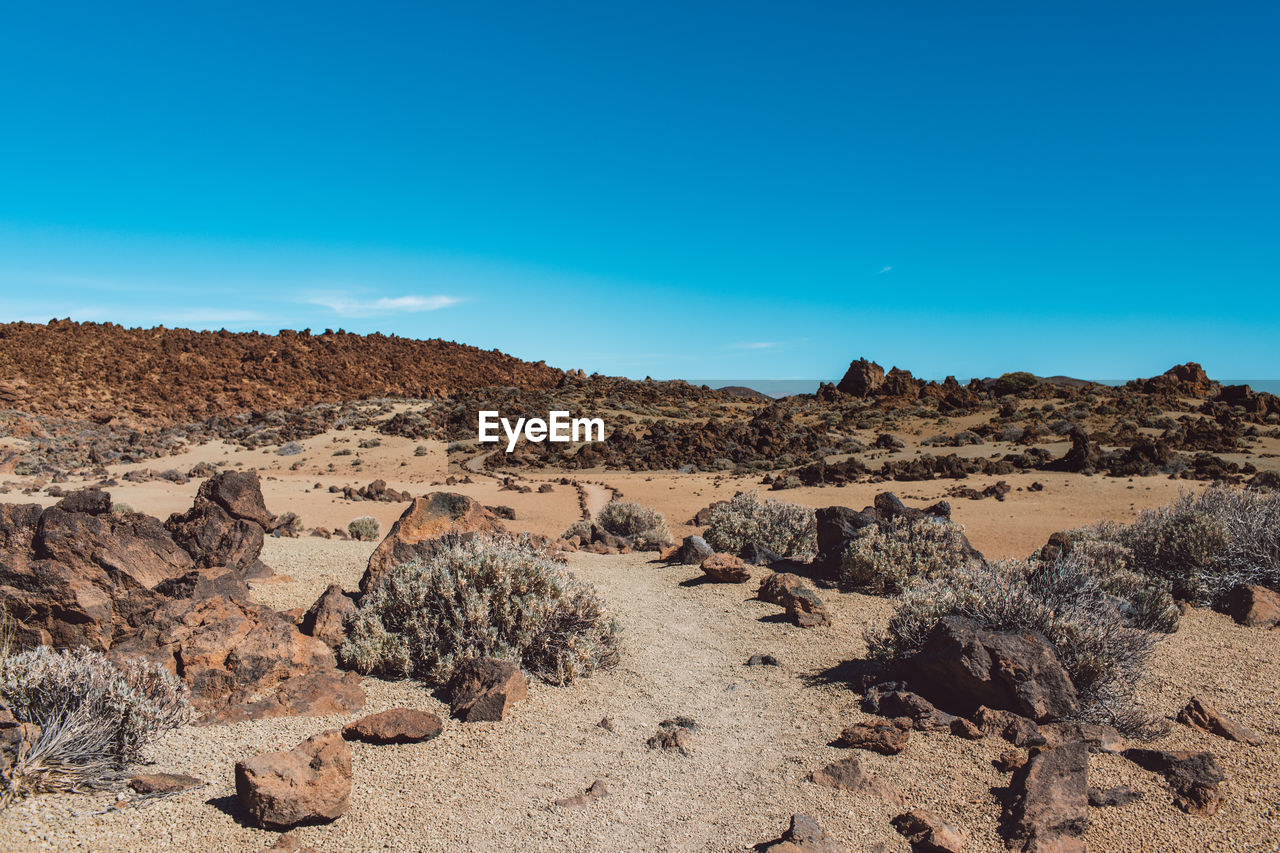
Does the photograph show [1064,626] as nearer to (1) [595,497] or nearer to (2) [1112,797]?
(2) [1112,797]

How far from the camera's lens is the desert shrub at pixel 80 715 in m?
3.75

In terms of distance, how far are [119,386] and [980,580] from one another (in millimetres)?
56116

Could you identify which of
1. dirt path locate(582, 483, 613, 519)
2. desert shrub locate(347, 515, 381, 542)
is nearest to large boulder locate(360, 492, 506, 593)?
desert shrub locate(347, 515, 381, 542)

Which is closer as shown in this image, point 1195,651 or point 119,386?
point 1195,651

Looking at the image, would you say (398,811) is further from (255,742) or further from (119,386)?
(119,386)

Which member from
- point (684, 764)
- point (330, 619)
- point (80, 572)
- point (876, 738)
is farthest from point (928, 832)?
point (80, 572)

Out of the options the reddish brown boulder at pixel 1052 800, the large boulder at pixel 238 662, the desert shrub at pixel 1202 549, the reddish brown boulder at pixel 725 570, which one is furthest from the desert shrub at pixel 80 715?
the desert shrub at pixel 1202 549

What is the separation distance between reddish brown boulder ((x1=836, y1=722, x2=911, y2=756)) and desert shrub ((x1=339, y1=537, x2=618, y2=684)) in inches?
87.9

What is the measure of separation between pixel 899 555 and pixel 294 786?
7406 mm

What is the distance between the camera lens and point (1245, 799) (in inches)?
163

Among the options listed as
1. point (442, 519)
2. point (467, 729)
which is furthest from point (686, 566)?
point (467, 729)

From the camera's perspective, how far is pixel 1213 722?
4.99m

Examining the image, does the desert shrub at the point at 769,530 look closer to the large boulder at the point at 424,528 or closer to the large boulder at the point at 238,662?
the large boulder at the point at 424,528

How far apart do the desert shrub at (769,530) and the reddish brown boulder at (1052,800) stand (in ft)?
22.7
